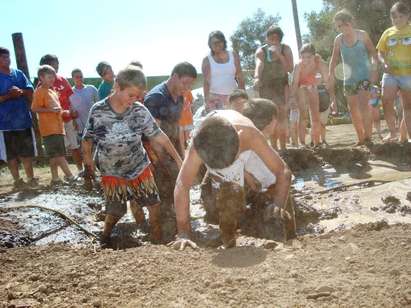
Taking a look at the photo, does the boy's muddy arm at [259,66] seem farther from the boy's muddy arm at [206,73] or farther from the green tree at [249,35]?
the green tree at [249,35]

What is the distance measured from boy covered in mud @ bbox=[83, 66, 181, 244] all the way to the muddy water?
56cm

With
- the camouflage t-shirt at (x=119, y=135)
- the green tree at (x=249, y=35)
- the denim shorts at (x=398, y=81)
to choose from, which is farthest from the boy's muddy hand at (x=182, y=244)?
the green tree at (x=249, y=35)

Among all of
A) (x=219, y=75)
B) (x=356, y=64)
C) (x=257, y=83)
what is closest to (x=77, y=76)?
(x=219, y=75)

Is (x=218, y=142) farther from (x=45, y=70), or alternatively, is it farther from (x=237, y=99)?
(x=45, y=70)

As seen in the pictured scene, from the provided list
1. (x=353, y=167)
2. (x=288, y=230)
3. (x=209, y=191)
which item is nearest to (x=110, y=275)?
(x=288, y=230)

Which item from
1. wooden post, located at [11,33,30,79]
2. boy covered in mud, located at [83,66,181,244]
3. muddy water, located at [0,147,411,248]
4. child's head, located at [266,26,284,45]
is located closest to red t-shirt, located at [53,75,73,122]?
muddy water, located at [0,147,411,248]

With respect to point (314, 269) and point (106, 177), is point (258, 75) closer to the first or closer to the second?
point (106, 177)

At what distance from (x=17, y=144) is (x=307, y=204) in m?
4.09

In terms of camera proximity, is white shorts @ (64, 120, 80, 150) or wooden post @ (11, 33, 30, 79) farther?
wooden post @ (11, 33, 30, 79)

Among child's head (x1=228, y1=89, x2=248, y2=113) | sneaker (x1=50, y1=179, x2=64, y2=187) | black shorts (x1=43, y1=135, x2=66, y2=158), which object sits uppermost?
child's head (x1=228, y1=89, x2=248, y2=113)

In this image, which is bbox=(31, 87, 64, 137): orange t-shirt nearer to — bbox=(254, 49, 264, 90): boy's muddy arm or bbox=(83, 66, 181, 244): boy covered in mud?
bbox=(83, 66, 181, 244): boy covered in mud

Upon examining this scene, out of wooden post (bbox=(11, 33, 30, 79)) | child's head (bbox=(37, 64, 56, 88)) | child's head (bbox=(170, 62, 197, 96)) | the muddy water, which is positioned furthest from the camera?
wooden post (bbox=(11, 33, 30, 79))

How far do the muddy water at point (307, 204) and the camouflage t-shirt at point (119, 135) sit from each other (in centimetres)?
82

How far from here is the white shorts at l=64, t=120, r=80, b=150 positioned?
24.0ft
